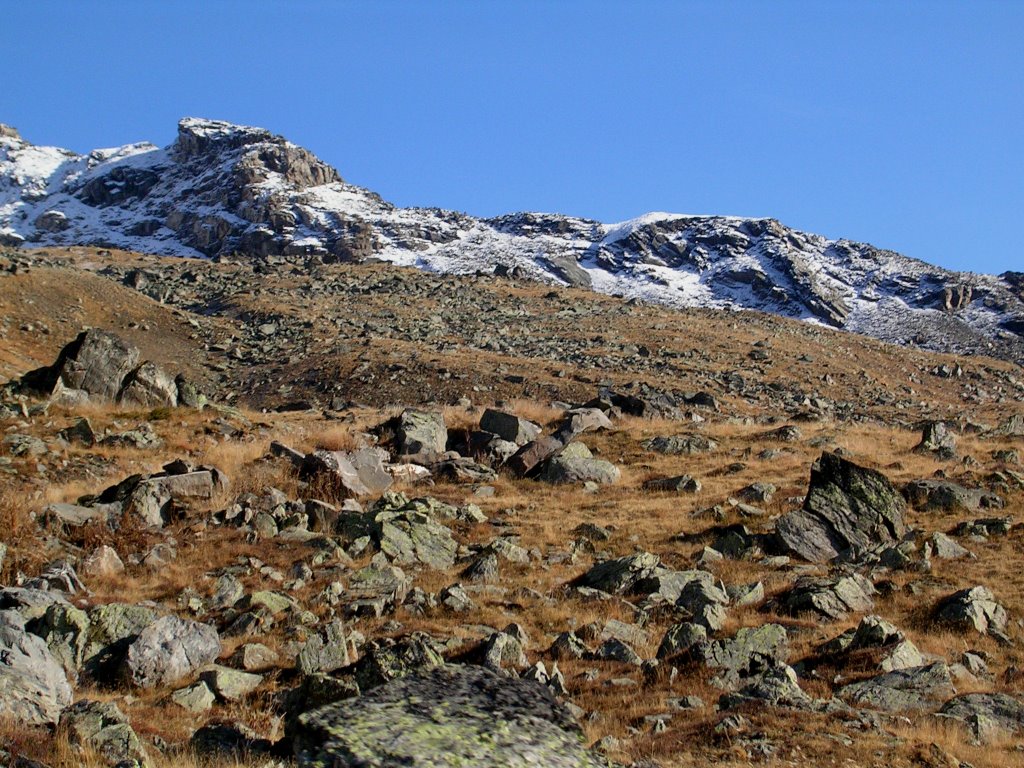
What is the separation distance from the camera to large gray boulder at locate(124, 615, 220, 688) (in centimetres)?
794

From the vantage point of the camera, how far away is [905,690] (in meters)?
8.50

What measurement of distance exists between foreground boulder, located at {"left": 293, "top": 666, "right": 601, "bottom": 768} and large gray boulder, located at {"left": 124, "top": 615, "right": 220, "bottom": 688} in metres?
3.49

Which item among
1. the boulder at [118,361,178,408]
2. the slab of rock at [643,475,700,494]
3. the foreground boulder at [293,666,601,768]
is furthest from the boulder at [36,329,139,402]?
the foreground boulder at [293,666,601,768]

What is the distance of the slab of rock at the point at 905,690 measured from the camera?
8273mm

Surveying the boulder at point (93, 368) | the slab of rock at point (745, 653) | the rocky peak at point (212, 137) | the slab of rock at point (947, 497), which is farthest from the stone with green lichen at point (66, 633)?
the rocky peak at point (212, 137)

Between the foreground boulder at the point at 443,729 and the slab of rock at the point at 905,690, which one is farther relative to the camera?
the slab of rock at the point at 905,690

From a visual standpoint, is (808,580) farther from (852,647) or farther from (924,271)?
(924,271)

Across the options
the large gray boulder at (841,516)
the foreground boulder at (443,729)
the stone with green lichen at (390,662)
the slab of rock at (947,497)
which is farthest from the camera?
the slab of rock at (947,497)

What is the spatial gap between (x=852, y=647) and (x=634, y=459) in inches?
449

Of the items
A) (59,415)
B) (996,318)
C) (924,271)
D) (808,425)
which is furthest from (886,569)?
(924,271)

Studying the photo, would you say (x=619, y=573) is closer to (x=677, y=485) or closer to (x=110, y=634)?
(x=677, y=485)

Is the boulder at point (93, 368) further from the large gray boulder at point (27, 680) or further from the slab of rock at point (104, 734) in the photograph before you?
the slab of rock at point (104, 734)

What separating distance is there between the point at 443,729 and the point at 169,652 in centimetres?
438

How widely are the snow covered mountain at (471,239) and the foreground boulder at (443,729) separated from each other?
10554 cm
